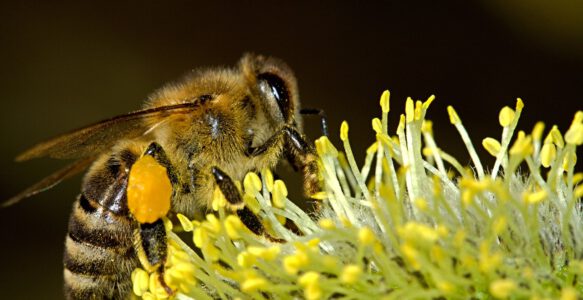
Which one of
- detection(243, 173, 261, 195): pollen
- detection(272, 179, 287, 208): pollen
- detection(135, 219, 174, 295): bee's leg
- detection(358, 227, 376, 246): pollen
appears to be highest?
detection(243, 173, 261, 195): pollen

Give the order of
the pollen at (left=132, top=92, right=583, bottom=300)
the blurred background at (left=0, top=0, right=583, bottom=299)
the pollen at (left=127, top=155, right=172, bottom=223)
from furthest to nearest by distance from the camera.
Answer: the blurred background at (left=0, top=0, right=583, bottom=299) < the pollen at (left=127, top=155, right=172, bottom=223) < the pollen at (left=132, top=92, right=583, bottom=300)

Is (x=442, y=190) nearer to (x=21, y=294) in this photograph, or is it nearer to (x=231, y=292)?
(x=231, y=292)

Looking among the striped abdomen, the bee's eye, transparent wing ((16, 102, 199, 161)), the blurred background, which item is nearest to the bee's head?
the bee's eye

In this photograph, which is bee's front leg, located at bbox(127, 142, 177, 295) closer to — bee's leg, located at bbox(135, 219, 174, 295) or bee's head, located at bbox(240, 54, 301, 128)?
bee's leg, located at bbox(135, 219, 174, 295)

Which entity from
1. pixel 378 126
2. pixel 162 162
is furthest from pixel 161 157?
pixel 378 126

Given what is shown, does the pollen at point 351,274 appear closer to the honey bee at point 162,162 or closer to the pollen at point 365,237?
the pollen at point 365,237

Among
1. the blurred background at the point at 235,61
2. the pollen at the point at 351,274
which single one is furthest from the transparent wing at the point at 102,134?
the blurred background at the point at 235,61

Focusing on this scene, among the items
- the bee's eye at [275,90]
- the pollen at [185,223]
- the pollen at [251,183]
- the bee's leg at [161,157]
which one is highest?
the bee's eye at [275,90]
